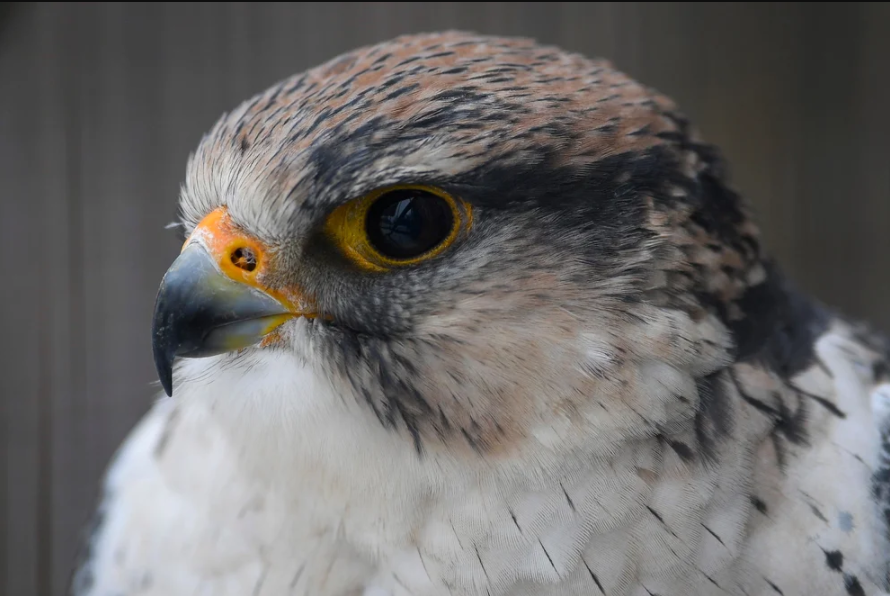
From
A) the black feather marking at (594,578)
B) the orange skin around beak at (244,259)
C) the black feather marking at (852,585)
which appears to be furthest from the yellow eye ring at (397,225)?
the black feather marking at (852,585)

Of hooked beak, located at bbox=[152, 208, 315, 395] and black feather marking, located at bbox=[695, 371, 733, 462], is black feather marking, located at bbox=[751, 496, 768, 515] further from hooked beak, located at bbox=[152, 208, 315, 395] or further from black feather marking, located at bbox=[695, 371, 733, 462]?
hooked beak, located at bbox=[152, 208, 315, 395]

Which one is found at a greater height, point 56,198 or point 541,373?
point 541,373

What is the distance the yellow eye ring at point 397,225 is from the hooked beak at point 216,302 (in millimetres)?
117

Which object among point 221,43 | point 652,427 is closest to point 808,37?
point 221,43

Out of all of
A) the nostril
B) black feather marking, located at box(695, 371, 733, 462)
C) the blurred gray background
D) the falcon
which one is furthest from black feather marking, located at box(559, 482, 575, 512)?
the blurred gray background

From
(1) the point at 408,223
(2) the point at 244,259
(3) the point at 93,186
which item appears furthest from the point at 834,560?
(3) the point at 93,186

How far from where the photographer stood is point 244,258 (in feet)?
3.55

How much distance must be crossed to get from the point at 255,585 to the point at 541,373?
611 mm

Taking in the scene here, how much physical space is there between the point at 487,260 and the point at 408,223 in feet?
0.41

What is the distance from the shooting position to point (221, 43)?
2939 mm

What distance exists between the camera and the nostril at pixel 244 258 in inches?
42.4

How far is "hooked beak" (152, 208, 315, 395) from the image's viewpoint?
3.43 feet

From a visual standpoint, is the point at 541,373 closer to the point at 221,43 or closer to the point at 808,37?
the point at 221,43

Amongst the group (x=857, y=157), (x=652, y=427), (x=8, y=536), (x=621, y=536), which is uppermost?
(x=652, y=427)
